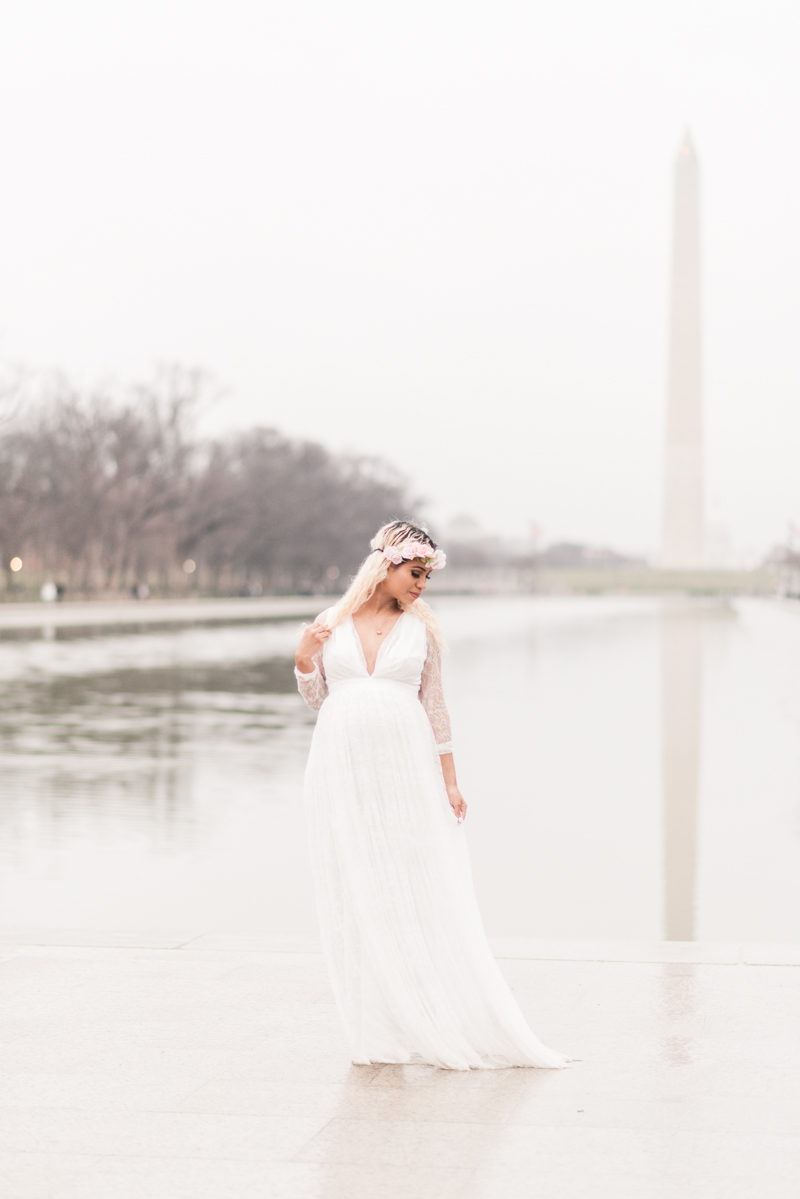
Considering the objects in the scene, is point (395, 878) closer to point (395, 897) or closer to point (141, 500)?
point (395, 897)

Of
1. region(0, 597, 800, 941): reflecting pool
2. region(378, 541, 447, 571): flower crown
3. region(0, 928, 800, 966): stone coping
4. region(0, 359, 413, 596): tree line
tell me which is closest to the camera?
region(378, 541, 447, 571): flower crown

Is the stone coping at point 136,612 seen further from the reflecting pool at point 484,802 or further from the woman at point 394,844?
the woman at point 394,844

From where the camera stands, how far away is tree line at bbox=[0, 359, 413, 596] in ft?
249

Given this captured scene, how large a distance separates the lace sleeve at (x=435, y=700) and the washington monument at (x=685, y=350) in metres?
91.4

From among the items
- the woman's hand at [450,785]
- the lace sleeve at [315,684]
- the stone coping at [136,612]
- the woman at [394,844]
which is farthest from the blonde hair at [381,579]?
the stone coping at [136,612]

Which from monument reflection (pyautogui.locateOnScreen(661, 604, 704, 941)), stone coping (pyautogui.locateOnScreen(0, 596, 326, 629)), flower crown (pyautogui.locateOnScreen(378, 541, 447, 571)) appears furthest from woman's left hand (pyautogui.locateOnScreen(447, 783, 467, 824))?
stone coping (pyautogui.locateOnScreen(0, 596, 326, 629))

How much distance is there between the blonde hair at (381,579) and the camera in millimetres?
5062

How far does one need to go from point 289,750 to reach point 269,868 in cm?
595

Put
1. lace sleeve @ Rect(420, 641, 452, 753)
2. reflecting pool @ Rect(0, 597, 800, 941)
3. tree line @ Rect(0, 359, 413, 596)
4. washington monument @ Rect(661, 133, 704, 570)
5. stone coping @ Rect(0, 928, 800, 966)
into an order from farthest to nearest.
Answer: washington monument @ Rect(661, 133, 704, 570) → tree line @ Rect(0, 359, 413, 596) → reflecting pool @ Rect(0, 597, 800, 941) → stone coping @ Rect(0, 928, 800, 966) → lace sleeve @ Rect(420, 641, 452, 753)

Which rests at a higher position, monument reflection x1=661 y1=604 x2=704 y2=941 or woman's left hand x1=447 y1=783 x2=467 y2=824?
woman's left hand x1=447 y1=783 x2=467 y2=824

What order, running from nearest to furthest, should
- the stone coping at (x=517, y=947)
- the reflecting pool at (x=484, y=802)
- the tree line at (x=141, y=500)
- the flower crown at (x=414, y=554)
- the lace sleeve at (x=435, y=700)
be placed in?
1. the flower crown at (x=414, y=554)
2. the lace sleeve at (x=435, y=700)
3. the stone coping at (x=517, y=947)
4. the reflecting pool at (x=484, y=802)
5. the tree line at (x=141, y=500)

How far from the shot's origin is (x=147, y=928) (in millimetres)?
7785

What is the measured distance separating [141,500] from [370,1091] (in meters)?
75.9

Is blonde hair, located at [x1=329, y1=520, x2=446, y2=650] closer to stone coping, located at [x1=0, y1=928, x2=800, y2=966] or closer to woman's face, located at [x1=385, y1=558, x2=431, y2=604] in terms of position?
woman's face, located at [x1=385, y1=558, x2=431, y2=604]
